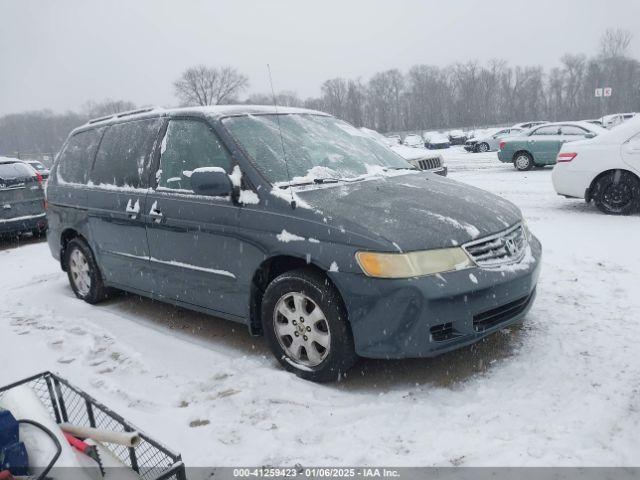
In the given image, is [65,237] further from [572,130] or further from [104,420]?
[572,130]

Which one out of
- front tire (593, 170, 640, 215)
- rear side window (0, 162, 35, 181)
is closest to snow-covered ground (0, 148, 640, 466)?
front tire (593, 170, 640, 215)

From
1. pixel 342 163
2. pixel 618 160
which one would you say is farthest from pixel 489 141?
pixel 342 163

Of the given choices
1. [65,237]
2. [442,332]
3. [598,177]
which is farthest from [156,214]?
[598,177]

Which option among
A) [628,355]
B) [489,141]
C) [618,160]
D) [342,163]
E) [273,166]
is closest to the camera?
[628,355]

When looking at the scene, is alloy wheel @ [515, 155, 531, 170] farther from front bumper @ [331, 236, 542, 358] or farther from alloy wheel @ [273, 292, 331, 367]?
alloy wheel @ [273, 292, 331, 367]

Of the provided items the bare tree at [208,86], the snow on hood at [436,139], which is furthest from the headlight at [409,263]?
the bare tree at [208,86]

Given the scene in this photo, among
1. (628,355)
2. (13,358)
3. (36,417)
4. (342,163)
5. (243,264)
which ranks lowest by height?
(628,355)

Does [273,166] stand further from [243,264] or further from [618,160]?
[618,160]

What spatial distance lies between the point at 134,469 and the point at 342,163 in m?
2.58

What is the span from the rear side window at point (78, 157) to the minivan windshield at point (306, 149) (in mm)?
2005

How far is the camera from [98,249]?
196 inches

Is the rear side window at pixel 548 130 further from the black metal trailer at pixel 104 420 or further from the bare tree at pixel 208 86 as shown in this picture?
the bare tree at pixel 208 86

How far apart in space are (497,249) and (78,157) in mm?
4203

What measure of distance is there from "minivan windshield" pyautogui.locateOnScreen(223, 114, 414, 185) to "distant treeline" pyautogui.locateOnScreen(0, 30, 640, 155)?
214 ft
